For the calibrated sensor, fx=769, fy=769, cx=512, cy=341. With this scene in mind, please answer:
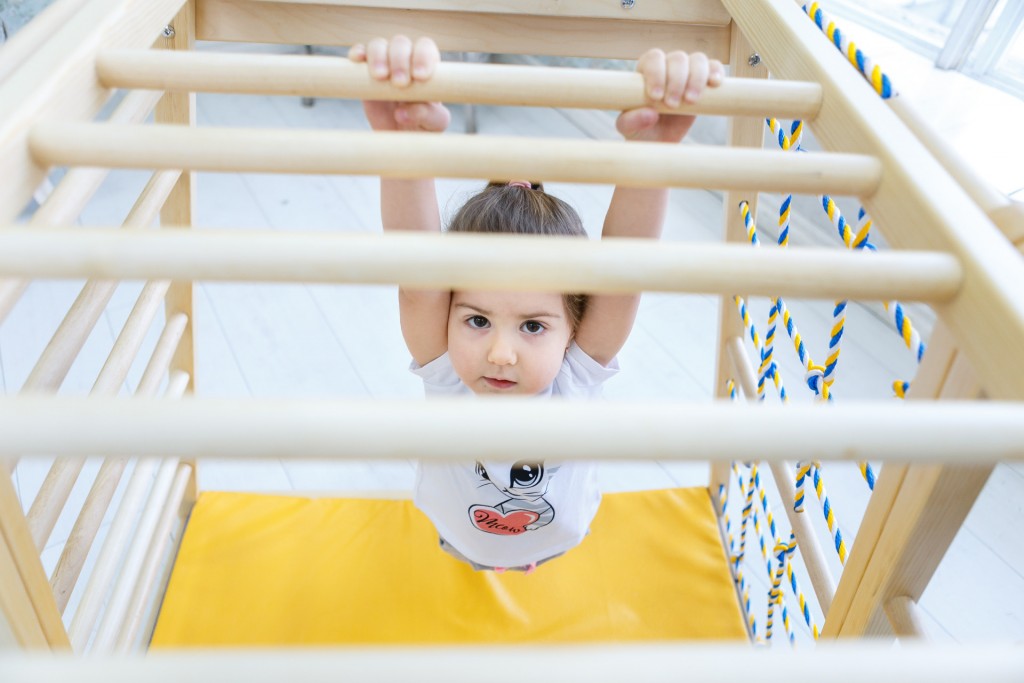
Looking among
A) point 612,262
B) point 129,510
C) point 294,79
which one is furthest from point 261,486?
point 612,262

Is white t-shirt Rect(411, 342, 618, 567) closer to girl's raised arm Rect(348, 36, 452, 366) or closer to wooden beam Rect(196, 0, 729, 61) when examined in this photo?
girl's raised arm Rect(348, 36, 452, 366)

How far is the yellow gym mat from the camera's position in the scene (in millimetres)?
966

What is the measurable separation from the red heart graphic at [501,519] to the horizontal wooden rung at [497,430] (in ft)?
2.03

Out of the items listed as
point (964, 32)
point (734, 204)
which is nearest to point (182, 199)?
point (734, 204)

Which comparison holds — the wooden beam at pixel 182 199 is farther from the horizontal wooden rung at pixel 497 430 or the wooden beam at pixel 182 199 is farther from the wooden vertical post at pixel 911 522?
the wooden vertical post at pixel 911 522

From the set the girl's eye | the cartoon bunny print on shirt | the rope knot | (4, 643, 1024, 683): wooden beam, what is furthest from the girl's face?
(4, 643, 1024, 683): wooden beam

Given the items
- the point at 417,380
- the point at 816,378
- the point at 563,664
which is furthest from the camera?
the point at 417,380

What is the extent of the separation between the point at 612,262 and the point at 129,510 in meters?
0.77

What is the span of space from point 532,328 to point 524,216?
14 centimetres

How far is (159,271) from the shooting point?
0.36m

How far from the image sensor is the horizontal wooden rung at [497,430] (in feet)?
0.95

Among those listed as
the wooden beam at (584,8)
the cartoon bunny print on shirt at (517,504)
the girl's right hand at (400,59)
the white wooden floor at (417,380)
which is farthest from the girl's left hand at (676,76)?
the white wooden floor at (417,380)

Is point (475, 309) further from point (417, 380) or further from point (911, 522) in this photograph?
point (417, 380)

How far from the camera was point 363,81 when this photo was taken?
1.61ft
